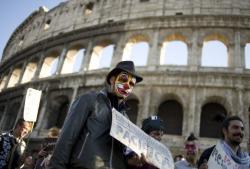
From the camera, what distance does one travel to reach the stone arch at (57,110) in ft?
63.4

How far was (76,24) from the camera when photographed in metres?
22.8

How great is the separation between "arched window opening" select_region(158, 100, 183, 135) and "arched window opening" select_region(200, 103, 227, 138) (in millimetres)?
1156

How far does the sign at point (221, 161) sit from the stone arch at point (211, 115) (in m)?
12.3

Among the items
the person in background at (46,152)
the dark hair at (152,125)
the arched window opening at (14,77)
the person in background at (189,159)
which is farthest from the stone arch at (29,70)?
the dark hair at (152,125)

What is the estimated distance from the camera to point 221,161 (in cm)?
330

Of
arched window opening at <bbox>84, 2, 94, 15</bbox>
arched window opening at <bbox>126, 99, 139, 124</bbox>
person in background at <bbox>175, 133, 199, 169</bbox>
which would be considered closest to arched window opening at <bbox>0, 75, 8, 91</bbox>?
arched window opening at <bbox>84, 2, 94, 15</bbox>

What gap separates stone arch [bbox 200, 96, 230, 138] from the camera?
1564 cm

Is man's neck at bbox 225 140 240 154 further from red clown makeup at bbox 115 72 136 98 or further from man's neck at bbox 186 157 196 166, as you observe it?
red clown makeup at bbox 115 72 136 98

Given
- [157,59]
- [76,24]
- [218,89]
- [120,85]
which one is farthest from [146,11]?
[120,85]

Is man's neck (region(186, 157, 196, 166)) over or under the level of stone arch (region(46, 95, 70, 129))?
under

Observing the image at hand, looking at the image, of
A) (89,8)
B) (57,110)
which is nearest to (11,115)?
(57,110)

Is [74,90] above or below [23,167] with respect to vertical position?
above

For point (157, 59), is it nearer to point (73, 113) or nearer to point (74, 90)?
point (74, 90)

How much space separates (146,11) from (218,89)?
7364 mm
